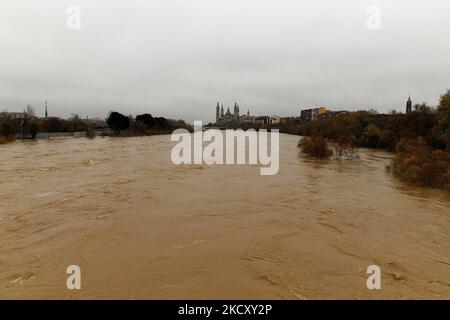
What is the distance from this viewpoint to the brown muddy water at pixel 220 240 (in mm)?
5668

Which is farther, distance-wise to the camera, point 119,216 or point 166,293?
point 119,216

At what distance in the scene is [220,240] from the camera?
796 centimetres

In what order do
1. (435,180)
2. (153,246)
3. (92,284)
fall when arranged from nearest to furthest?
(92,284), (153,246), (435,180)

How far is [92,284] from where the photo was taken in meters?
5.62

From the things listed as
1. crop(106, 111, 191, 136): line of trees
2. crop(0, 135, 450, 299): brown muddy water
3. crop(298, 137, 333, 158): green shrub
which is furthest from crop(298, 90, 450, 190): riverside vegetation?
crop(106, 111, 191, 136): line of trees

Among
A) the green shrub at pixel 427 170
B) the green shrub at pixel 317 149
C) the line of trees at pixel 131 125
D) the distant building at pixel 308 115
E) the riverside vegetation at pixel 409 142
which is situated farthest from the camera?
the distant building at pixel 308 115

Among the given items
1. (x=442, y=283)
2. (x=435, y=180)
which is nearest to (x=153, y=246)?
(x=442, y=283)

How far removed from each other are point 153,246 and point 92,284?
196 centimetres

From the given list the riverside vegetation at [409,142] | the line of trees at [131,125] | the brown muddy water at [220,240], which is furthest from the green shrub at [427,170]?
the line of trees at [131,125]

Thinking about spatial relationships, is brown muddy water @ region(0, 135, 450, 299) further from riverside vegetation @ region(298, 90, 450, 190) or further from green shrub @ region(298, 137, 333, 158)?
green shrub @ region(298, 137, 333, 158)

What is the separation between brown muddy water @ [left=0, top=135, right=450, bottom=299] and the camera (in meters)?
5.67

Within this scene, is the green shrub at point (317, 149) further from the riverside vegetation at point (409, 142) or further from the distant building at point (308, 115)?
the distant building at point (308, 115)

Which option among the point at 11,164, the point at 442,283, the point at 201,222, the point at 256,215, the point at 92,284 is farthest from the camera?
the point at 11,164
